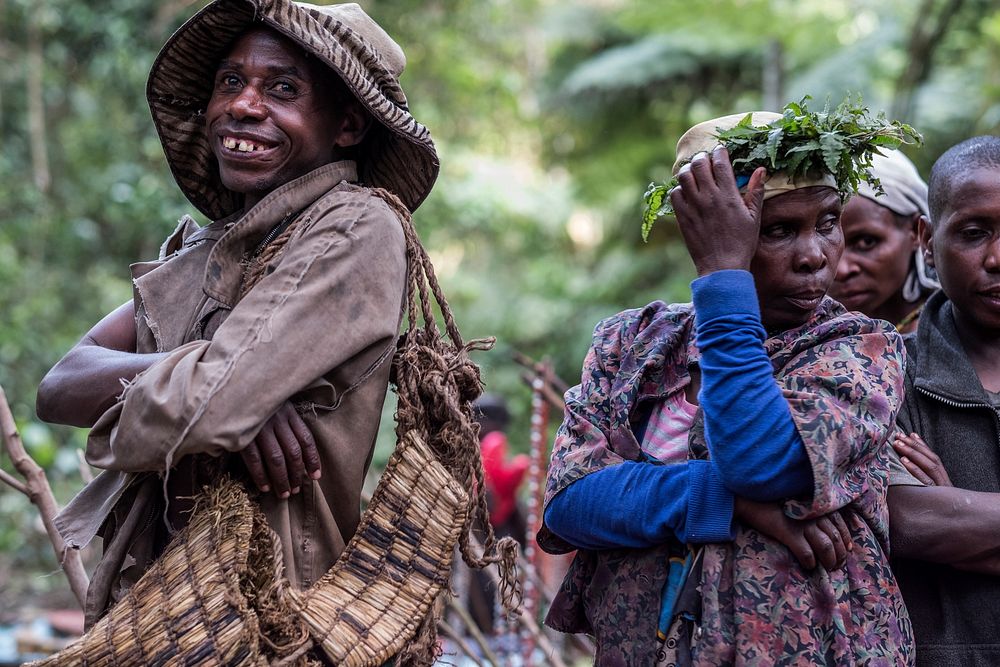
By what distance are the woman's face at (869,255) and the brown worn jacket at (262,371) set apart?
1.72 metres

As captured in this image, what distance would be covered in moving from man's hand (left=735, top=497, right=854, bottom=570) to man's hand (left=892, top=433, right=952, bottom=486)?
0.44 metres

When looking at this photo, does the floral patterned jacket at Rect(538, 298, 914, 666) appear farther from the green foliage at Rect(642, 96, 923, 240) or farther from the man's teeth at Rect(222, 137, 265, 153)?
the man's teeth at Rect(222, 137, 265, 153)

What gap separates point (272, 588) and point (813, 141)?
1557 millimetres

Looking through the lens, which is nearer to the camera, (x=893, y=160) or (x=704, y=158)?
(x=704, y=158)

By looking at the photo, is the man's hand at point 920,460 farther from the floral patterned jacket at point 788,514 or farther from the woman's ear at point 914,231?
the woman's ear at point 914,231

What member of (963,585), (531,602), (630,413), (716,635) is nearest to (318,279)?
(630,413)

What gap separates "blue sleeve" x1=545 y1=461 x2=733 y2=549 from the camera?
2176 mm

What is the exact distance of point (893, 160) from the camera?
3494 millimetres

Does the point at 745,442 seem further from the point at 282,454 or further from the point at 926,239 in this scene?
the point at 926,239

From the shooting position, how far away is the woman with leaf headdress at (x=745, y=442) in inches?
82.6

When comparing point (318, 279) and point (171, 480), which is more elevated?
point (318, 279)

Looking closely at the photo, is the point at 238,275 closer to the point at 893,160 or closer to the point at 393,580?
the point at 393,580

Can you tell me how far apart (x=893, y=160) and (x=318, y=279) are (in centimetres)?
225

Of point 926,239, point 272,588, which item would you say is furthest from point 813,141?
point 272,588
